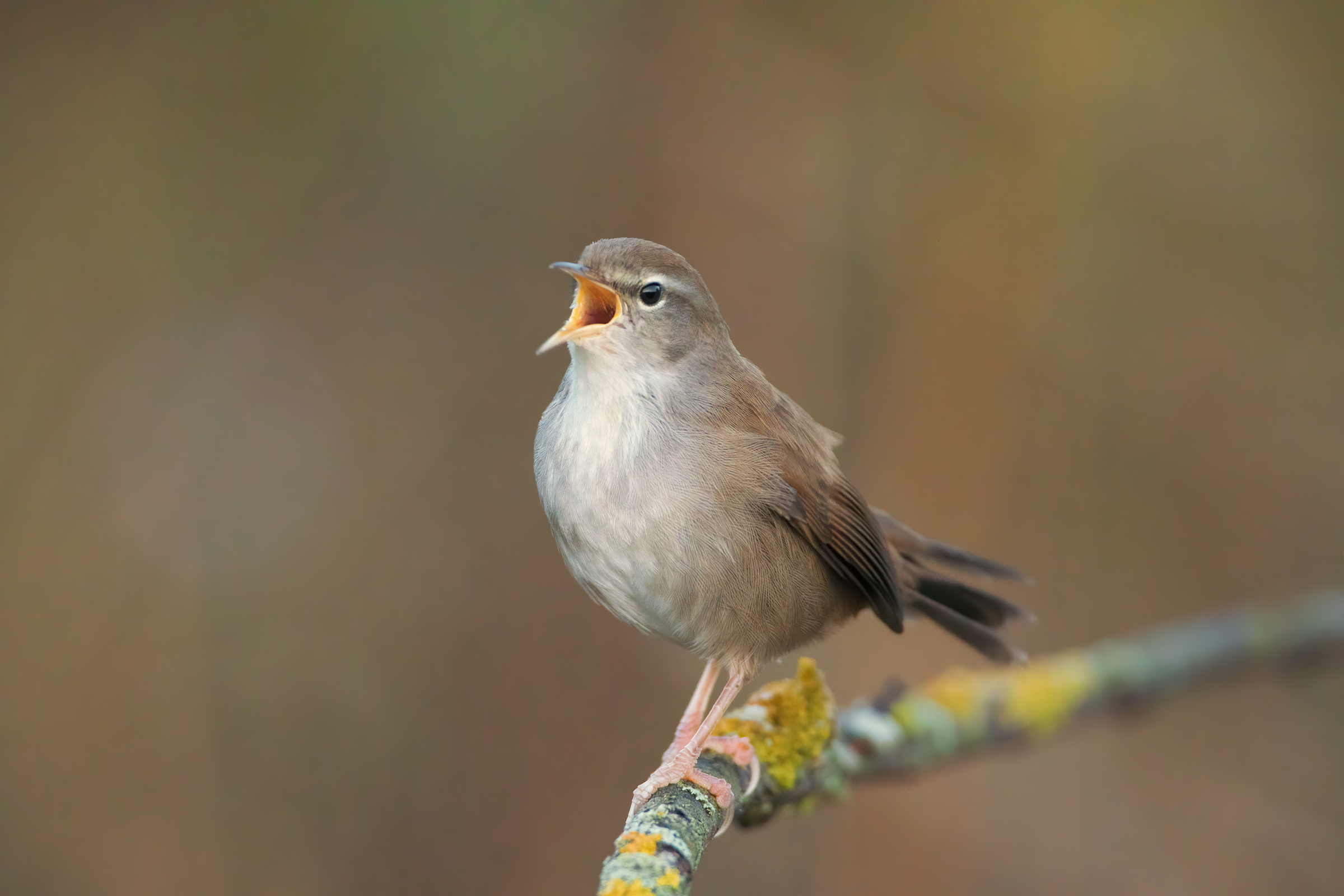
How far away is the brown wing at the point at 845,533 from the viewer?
3.28 metres

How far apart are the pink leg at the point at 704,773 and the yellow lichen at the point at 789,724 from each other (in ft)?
0.21

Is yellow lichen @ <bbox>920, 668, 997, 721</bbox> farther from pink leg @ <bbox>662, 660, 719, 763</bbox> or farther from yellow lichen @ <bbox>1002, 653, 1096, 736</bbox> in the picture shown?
pink leg @ <bbox>662, 660, 719, 763</bbox>

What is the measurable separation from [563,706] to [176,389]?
267 centimetres

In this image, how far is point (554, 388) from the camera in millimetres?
5859

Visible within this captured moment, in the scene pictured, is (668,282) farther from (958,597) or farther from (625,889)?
(625,889)

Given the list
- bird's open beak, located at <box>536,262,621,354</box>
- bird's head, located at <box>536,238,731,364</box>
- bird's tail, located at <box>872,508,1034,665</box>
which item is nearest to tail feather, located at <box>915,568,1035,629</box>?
bird's tail, located at <box>872,508,1034,665</box>

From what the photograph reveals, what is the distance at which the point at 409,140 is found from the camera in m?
6.00

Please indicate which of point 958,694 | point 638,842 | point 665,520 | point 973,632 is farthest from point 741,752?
point 973,632

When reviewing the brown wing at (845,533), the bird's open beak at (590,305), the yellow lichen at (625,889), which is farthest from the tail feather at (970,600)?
the yellow lichen at (625,889)

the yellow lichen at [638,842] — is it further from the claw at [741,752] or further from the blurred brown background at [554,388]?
the blurred brown background at [554,388]

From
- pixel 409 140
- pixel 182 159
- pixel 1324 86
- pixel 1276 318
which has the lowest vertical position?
pixel 182 159

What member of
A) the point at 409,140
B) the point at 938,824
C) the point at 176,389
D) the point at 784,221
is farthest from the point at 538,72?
the point at 938,824

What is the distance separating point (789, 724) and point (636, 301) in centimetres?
131

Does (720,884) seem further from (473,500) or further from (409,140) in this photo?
(409,140)
